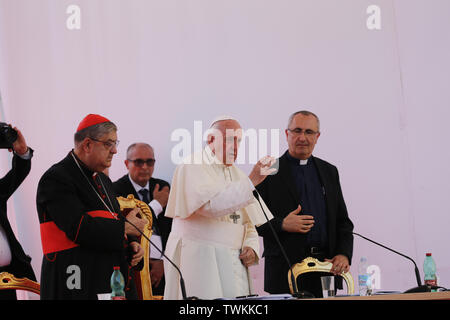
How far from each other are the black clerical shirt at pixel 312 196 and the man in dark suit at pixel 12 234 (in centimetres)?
186

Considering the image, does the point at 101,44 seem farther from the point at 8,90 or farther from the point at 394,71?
the point at 394,71

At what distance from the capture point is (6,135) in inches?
164

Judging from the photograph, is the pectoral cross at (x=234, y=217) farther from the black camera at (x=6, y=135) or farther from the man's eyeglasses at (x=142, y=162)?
the black camera at (x=6, y=135)

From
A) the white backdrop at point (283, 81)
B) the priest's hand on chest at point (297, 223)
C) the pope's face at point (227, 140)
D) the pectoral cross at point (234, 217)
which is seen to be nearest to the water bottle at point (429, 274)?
the priest's hand on chest at point (297, 223)

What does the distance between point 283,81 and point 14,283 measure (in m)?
2.93

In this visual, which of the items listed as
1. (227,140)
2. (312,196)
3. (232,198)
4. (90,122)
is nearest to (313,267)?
(312,196)

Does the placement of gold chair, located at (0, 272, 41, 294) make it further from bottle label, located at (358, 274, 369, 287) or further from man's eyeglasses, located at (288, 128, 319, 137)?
man's eyeglasses, located at (288, 128, 319, 137)

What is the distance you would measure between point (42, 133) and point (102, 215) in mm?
2147

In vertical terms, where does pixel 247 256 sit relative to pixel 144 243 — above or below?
below

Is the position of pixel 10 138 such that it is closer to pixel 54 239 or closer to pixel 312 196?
pixel 54 239

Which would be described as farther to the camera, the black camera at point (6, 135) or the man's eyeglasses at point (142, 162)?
the man's eyeglasses at point (142, 162)

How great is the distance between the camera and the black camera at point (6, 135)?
415cm

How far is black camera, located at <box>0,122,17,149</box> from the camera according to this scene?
4.15 meters
